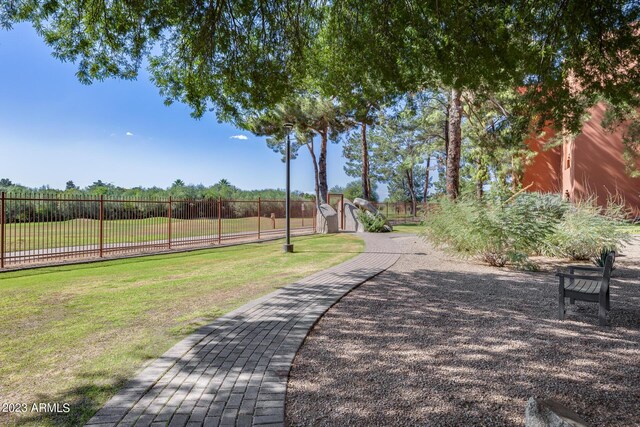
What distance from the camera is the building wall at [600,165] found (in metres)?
27.2

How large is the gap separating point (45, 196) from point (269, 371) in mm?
10950

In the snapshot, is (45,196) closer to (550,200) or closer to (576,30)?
(576,30)

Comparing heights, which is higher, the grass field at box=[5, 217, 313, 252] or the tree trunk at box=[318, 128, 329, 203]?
the tree trunk at box=[318, 128, 329, 203]

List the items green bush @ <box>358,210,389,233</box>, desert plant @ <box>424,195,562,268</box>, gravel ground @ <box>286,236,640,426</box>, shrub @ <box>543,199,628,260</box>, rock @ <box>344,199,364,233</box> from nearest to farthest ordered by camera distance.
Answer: gravel ground @ <box>286,236,640,426</box> < desert plant @ <box>424,195,562,268</box> < shrub @ <box>543,199,628,260</box> < green bush @ <box>358,210,389,233</box> < rock @ <box>344,199,364,233</box>

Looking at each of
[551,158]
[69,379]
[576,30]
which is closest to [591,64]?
[576,30]

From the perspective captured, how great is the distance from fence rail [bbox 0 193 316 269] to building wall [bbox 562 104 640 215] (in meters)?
23.7

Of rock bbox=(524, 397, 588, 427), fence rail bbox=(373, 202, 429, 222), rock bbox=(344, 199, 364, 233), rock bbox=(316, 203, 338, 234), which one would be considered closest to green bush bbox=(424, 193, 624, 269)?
rock bbox=(524, 397, 588, 427)

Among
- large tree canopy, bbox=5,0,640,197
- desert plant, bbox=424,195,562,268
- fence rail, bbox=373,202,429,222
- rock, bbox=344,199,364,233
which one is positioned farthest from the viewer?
fence rail, bbox=373,202,429,222

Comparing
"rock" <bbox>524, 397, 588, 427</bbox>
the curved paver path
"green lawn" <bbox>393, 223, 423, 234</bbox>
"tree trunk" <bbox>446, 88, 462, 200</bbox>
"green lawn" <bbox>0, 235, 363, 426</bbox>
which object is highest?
"tree trunk" <bbox>446, 88, 462, 200</bbox>

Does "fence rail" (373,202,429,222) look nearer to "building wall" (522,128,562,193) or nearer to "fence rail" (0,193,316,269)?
"building wall" (522,128,562,193)

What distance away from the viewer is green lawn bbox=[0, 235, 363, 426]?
10.9 feet

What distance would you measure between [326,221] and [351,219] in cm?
224

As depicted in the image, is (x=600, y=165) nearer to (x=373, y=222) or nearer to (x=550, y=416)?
(x=373, y=222)

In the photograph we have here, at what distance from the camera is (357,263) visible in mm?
10430
